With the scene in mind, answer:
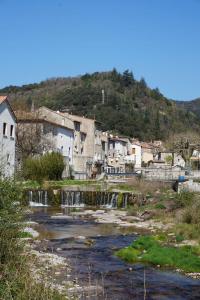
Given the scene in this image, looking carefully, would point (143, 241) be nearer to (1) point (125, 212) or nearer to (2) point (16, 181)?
(2) point (16, 181)

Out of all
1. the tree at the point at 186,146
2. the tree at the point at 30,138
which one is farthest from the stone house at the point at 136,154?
the tree at the point at 30,138

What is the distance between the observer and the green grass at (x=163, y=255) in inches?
765

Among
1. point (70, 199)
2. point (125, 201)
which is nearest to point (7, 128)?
point (70, 199)

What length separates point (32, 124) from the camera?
62531 mm

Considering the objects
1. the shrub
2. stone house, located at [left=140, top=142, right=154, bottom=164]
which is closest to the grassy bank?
the shrub

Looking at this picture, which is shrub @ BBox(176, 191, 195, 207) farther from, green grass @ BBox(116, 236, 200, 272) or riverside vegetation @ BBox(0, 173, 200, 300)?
green grass @ BBox(116, 236, 200, 272)

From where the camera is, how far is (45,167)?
5381 centimetres

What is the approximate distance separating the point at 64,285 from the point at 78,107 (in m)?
118

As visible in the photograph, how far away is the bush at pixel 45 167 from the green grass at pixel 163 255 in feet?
100

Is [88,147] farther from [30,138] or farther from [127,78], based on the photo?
[127,78]

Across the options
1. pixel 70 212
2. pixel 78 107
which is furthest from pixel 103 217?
pixel 78 107

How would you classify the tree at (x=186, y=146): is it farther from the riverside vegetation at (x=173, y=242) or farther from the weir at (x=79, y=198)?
the riverside vegetation at (x=173, y=242)

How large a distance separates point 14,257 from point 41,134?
5058 centimetres

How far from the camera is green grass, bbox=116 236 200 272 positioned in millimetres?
19422
